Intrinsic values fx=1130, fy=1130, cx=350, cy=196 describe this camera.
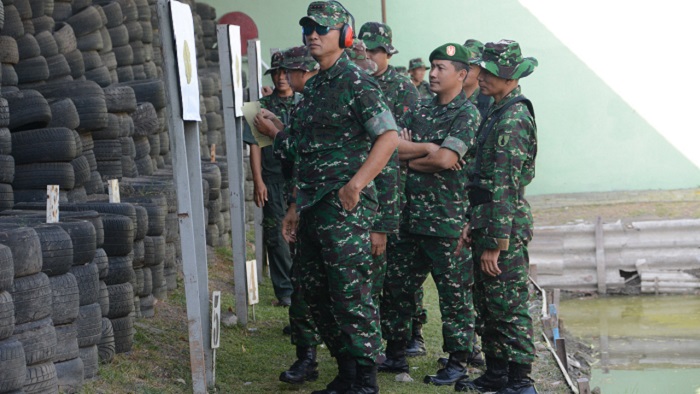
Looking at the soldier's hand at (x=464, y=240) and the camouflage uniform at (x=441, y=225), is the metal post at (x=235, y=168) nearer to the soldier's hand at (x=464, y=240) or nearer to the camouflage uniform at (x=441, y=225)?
the camouflage uniform at (x=441, y=225)

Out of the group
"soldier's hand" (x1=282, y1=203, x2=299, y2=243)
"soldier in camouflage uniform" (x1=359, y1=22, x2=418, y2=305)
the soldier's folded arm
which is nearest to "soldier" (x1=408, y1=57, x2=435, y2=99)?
"soldier in camouflage uniform" (x1=359, y1=22, x2=418, y2=305)

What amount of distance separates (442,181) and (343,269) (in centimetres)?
131

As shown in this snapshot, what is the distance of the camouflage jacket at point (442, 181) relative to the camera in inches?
285

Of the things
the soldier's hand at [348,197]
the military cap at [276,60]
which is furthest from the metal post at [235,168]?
the soldier's hand at [348,197]

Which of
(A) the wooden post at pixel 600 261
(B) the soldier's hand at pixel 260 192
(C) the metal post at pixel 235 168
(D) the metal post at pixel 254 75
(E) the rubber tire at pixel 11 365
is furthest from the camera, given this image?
(A) the wooden post at pixel 600 261

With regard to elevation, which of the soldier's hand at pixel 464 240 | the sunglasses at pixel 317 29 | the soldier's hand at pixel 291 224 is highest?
the sunglasses at pixel 317 29

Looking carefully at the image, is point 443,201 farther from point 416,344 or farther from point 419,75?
point 419,75

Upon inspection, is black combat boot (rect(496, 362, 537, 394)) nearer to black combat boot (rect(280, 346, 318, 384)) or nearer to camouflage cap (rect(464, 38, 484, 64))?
black combat boot (rect(280, 346, 318, 384))

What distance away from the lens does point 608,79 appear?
2120 cm

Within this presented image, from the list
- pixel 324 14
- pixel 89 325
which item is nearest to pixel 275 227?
pixel 89 325

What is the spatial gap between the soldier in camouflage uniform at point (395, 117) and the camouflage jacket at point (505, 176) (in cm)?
51

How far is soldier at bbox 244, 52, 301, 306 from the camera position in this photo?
938 centimetres

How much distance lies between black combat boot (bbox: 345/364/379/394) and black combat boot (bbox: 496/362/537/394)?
93 cm

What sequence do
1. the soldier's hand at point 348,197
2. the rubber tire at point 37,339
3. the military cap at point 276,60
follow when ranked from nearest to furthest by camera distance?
the rubber tire at point 37,339 → the soldier's hand at point 348,197 → the military cap at point 276,60
